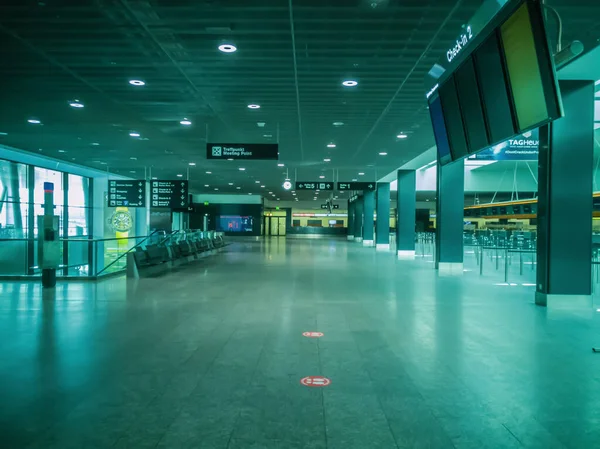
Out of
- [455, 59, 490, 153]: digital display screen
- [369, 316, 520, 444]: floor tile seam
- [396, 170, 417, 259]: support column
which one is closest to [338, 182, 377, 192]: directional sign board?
[396, 170, 417, 259]: support column

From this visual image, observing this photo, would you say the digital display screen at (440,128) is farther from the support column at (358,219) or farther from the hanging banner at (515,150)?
the support column at (358,219)

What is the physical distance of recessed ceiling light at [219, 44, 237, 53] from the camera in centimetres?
671

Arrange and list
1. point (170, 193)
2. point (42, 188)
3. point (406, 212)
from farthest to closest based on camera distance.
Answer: point (406, 212)
point (42, 188)
point (170, 193)

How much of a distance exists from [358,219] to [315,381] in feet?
130

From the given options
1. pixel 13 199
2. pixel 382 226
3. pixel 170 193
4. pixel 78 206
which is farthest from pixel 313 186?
pixel 13 199

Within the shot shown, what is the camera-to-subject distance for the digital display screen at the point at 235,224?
47.6 m

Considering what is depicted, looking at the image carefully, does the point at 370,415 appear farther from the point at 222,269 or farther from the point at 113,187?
the point at 113,187

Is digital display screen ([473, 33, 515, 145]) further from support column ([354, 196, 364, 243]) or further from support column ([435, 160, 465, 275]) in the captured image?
support column ([354, 196, 364, 243])

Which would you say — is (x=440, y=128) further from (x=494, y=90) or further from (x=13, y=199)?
(x=13, y=199)

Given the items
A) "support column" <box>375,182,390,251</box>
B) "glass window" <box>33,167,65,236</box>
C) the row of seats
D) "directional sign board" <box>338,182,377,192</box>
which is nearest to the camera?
the row of seats

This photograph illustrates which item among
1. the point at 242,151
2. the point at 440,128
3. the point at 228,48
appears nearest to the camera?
the point at 440,128

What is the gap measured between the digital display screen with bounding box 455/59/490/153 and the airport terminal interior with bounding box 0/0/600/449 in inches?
1.1

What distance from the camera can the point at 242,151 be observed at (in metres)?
12.6

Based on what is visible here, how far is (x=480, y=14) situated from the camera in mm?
4516
